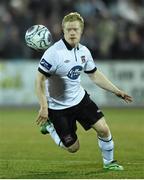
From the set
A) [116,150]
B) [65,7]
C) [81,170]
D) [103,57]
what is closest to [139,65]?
[103,57]

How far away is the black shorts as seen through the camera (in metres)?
11.4

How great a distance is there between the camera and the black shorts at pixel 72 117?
1135 cm

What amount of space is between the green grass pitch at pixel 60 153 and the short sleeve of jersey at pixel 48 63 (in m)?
1.49

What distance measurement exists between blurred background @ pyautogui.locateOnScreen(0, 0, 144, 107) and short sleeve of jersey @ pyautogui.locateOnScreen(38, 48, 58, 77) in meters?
Result: 13.8

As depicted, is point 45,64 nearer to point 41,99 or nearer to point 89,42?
point 41,99

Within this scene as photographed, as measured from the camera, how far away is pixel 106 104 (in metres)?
25.3

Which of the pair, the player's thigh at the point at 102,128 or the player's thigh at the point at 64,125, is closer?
the player's thigh at the point at 102,128

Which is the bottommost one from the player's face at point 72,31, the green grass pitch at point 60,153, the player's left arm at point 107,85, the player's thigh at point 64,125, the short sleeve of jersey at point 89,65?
the green grass pitch at point 60,153

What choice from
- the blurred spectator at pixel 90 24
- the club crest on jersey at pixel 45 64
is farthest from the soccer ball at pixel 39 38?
the blurred spectator at pixel 90 24

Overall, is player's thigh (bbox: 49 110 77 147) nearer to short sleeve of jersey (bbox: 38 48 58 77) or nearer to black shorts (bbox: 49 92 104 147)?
black shorts (bbox: 49 92 104 147)

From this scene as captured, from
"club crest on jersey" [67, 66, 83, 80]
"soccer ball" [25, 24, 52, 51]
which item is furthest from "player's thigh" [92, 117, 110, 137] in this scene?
"soccer ball" [25, 24, 52, 51]

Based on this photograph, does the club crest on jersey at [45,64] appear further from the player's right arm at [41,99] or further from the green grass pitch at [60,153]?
the green grass pitch at [60,153]

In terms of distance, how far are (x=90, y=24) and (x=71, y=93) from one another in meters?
15.2

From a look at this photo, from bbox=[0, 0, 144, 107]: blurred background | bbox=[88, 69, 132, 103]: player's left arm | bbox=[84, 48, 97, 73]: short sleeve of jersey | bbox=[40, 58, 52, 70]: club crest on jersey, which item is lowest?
bbox=[0, 0, 144, 107]: blurred background
